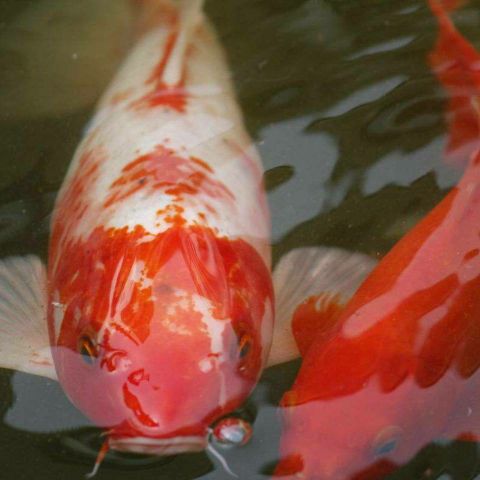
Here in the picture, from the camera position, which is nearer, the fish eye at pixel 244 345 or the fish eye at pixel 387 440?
the fish eye at pixel 387 440

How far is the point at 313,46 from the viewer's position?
4551mm

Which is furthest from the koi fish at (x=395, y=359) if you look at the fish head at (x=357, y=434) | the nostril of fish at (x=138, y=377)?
the nostril of fish at (x=138, y=377)

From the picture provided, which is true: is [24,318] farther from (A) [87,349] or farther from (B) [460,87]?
(B) [460,87]

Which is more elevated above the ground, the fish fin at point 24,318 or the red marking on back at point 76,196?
the red marking on back at point 76,196

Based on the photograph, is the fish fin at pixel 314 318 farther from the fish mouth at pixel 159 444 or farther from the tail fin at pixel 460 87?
the tail fin at pixel 460 87

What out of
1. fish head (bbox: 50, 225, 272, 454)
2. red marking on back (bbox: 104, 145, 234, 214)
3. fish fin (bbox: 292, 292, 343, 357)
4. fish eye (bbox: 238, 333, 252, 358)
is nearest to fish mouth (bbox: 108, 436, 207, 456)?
fish head (bbox: 50, 225, 272, 454)

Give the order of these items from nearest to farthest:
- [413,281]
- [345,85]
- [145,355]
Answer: [145,355] < [413,281] < [345,85]

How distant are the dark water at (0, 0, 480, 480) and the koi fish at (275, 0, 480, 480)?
0.33 m

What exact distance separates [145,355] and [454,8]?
2.47 metres

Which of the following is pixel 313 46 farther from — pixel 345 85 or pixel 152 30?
pixel 152 30

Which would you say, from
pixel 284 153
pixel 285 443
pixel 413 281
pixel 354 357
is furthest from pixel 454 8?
pixel 285 443

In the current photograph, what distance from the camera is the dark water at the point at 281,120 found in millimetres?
3537

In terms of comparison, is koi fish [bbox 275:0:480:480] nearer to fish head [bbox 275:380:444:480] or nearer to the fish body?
fish head [bbox 275:380:444:480]

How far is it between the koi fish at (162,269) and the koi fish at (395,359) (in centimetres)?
26
